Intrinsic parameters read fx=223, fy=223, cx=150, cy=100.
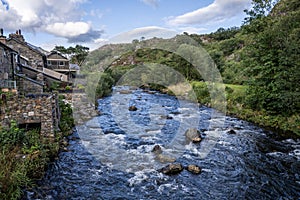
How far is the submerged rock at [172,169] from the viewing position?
12.3m

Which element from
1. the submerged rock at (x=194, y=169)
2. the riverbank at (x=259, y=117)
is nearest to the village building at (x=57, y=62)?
the riverbank at (x=259, y=117)

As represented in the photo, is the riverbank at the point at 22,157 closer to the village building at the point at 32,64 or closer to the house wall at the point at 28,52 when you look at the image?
the village building at the point at 32,64

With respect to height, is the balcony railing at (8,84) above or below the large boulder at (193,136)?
above

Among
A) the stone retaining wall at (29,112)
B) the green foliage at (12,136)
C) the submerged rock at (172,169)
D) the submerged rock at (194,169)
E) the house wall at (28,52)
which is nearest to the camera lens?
the green foliage at (12,136)

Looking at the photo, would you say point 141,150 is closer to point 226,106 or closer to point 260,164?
point 260,164

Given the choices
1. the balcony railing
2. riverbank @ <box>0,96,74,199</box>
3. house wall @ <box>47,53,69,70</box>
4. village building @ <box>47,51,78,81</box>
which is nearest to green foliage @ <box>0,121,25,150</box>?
riverbank @ <box>0,96,74,199</box>

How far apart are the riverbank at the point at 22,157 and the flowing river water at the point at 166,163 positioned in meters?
0.54

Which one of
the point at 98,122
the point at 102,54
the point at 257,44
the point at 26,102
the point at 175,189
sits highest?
the point at 102,54

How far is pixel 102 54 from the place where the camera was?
291ft

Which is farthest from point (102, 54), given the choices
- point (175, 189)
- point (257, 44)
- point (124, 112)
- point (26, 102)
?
point (175, 189)

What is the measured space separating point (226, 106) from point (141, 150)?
1753 centimetres

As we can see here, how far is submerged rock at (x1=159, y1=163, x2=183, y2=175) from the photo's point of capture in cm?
1226

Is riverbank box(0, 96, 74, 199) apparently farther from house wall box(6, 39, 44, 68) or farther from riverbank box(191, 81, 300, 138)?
house wall box(6, 39, 44, 68)

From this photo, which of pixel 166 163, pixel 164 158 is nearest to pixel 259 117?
pixel 164 158
